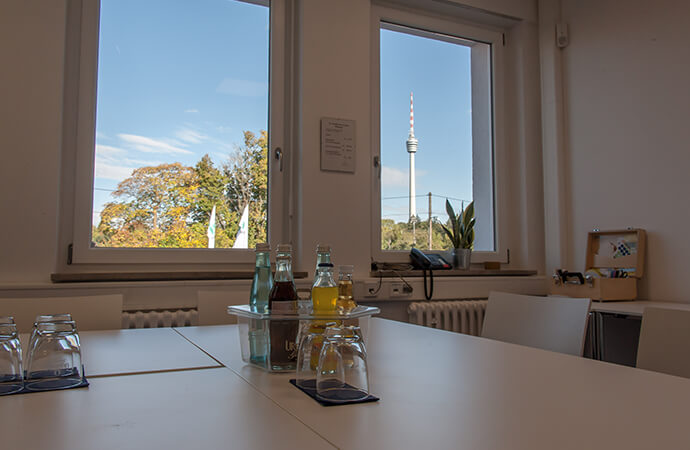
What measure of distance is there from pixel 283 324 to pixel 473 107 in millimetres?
3125

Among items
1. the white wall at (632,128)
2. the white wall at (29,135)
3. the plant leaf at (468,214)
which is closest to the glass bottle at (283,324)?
the white wall at (29,135)

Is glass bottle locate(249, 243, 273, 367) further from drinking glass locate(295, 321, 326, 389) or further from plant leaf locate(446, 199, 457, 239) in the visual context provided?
plant leaf locate(446, 199, 457, 239)

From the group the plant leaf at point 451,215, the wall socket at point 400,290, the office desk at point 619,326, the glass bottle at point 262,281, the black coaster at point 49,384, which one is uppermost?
the plant leaf at point 451,215

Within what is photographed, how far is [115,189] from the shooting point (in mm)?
2715

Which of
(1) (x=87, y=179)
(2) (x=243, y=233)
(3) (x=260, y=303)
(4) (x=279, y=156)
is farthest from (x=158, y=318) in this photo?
(3) (x=260, y=303)

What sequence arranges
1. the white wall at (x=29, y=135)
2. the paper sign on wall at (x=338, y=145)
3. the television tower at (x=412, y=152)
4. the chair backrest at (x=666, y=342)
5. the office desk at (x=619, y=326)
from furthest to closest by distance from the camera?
the television tower at (x=412, y=152) < the paper sign on wall at (x=338, y=145) < the office desk at (x=619, y=326) < the white wall at (x=29, y=135) < the chair backrest at (x=666, y=342)

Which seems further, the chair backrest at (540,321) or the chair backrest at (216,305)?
the chair backrest at (216,305)

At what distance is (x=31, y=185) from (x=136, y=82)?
76 centimetres

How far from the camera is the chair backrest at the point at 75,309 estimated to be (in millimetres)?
1764

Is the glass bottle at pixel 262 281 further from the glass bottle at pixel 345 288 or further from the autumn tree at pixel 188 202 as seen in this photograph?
the autumn tree at pixel 188 202

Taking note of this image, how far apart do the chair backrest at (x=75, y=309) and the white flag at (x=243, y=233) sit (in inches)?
42.2

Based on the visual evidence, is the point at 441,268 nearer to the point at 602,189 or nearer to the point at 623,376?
the point at 602,189

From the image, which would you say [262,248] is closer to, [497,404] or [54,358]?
[54,358]

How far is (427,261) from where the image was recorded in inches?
126
